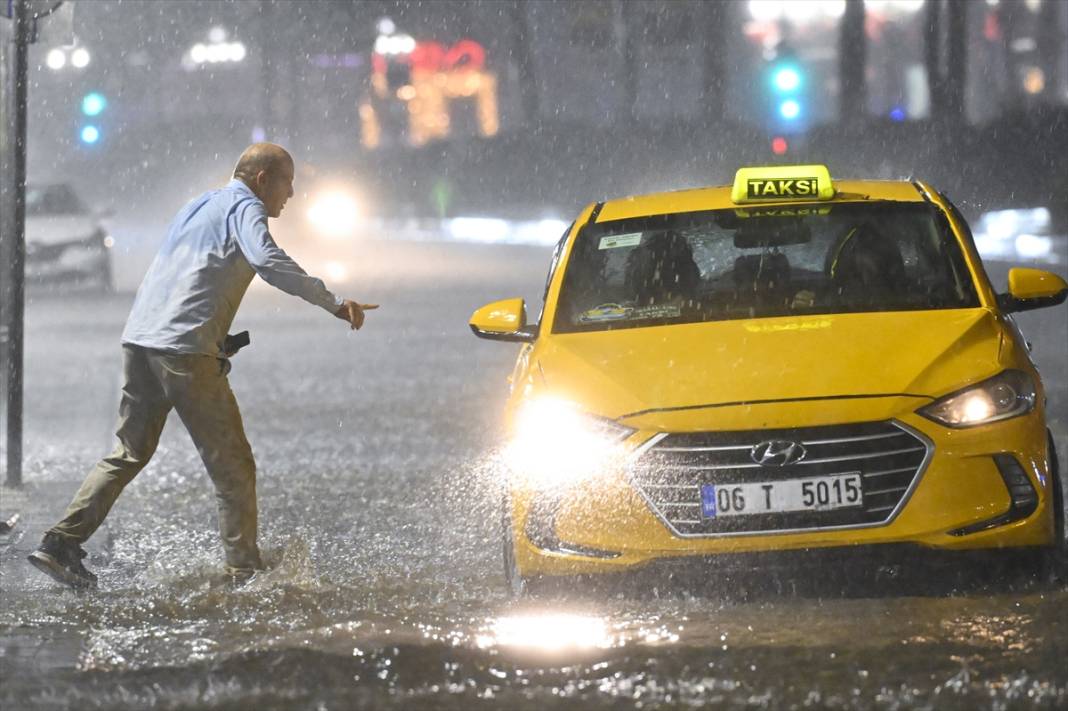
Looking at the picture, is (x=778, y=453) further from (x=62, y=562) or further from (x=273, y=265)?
(x=62, y=562)

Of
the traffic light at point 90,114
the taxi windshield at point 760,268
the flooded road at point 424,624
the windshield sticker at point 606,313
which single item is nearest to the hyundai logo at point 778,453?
the flooded road at point 424,624

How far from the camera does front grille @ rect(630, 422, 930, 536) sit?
233 inches

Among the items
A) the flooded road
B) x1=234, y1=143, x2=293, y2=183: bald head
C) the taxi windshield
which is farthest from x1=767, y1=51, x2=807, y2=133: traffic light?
x1=234, y1=143, x2=293, y2=183: bald head

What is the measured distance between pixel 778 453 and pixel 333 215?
127ft

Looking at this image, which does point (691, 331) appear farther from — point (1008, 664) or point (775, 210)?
point (1008, 664)

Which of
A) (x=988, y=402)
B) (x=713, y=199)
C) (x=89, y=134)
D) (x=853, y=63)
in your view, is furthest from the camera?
(x=853, y=63)

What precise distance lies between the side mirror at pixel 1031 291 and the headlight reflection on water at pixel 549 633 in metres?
1.99

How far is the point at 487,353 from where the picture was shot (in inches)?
708

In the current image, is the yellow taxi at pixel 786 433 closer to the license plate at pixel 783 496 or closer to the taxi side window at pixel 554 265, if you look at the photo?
the license plate at pixel 783 496

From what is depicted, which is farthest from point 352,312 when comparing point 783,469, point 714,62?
point 714,62

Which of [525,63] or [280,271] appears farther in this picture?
[525,63]

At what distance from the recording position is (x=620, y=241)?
748 cm

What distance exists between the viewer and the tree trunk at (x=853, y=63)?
1524 inches

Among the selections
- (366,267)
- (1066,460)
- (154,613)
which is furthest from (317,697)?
(366,267)
